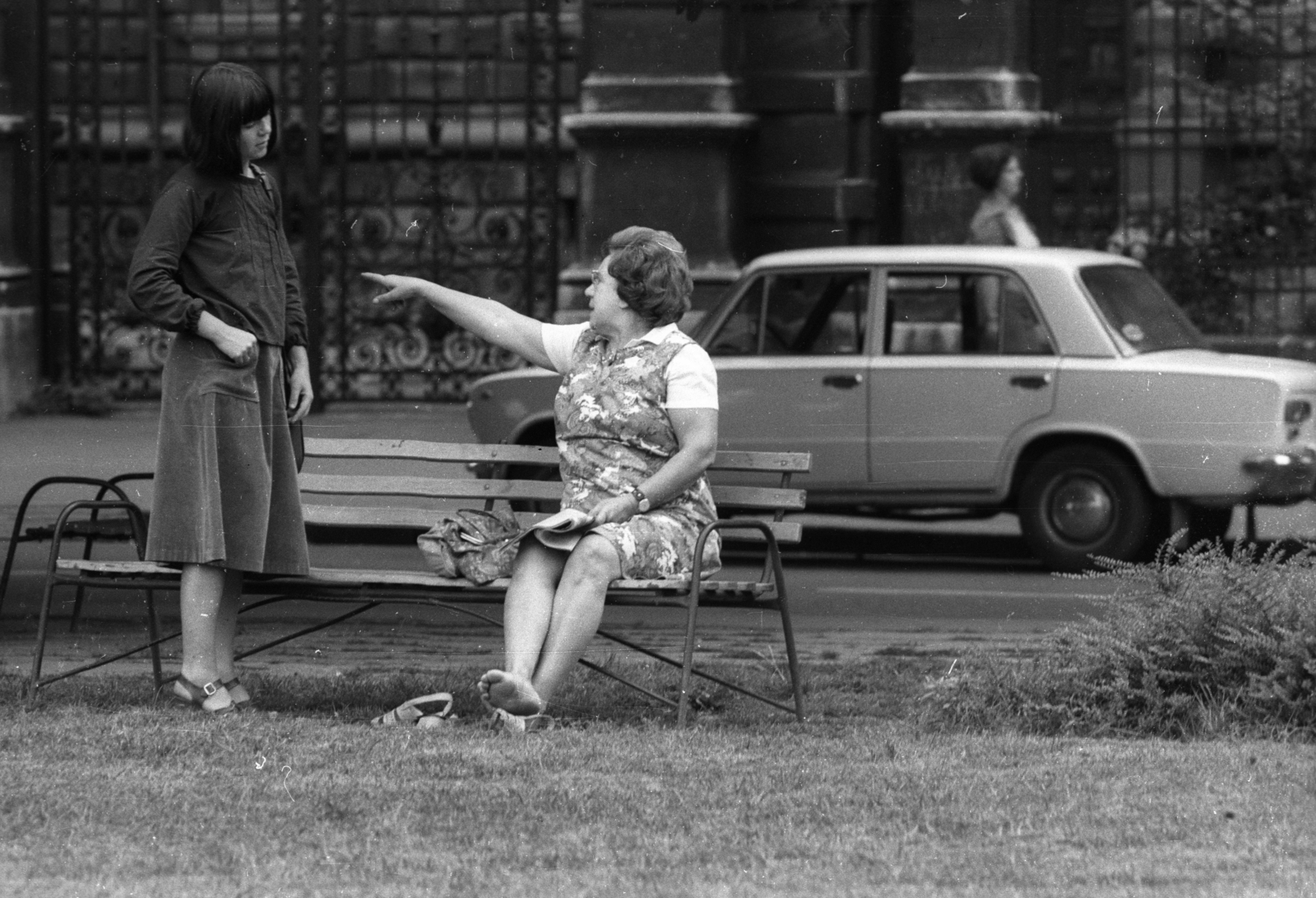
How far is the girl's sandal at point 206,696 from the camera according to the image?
666cm

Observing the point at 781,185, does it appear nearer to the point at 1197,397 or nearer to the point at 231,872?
the point at 1197,397

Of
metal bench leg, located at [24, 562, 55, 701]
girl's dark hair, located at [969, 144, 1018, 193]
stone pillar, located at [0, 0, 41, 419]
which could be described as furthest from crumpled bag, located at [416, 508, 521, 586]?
stone pillar, located at [0, 0, 41, 419]

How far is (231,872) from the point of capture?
15.5 ft

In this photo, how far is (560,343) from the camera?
22.6 feet

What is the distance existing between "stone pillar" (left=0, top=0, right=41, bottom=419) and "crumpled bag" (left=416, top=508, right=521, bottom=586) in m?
10.5

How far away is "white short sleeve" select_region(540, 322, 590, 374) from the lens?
22.6 ft

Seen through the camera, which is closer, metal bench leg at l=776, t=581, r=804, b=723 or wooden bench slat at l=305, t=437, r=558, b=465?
metal bench leg at l=776, t=581, r=804, b=723

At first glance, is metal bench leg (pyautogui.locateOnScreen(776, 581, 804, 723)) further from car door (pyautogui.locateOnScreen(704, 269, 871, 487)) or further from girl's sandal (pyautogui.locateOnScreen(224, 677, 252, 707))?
car door (pyautogui.locateOnScreen(704, 269, 871, 487))

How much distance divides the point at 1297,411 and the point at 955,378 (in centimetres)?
146

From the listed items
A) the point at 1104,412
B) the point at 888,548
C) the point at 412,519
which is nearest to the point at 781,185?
the point at 888,548

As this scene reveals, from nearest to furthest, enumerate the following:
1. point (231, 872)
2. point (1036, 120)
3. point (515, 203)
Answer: point (231, 872) < point (1036, 120) < point (515, 203)

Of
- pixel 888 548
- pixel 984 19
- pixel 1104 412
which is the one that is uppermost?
pixel 984 19

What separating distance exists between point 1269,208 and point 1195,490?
19.5 ft

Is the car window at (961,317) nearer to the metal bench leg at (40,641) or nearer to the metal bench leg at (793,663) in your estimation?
the metal bench leg at (793,663)
